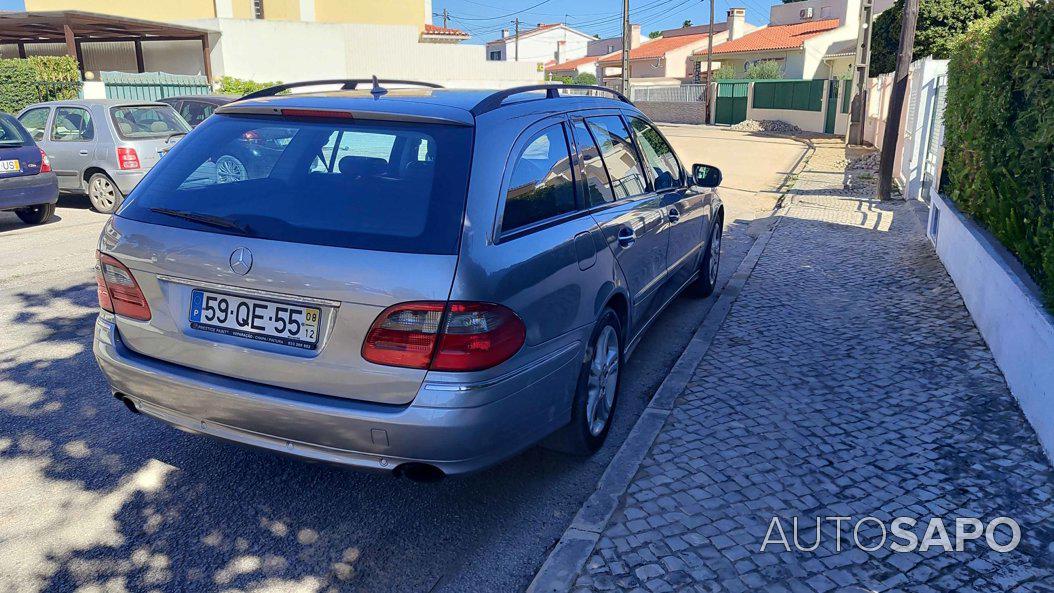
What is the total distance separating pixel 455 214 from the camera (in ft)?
9.71

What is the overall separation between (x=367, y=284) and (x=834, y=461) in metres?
2.56

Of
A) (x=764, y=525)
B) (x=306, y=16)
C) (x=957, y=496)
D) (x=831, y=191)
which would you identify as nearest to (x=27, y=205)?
(x=764, y=525)

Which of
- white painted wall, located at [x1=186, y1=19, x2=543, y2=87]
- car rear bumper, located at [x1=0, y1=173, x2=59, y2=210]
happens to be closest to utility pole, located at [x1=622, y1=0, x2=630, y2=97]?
white painted wall, located at [x1=186, y1=19, x2=543, y2=87]

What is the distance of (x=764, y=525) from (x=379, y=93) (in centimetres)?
262

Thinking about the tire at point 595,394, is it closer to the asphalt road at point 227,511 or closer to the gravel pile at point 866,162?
the asphalt road at point 227,511

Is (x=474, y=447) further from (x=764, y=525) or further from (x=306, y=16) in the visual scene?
(x=306, y=16)

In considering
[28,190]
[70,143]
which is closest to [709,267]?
[28,190]

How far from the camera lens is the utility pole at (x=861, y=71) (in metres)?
21.8

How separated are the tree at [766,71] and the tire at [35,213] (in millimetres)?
41187

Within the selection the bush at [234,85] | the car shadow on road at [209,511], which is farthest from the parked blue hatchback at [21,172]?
the bush at [234,85]

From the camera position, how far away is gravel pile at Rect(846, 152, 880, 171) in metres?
17.8

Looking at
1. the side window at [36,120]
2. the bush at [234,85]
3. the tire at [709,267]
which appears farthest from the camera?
the bush at [234,85]

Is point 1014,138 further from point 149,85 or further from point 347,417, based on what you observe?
point 149,85

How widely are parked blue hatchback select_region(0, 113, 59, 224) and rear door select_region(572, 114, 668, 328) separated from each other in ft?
26.5
